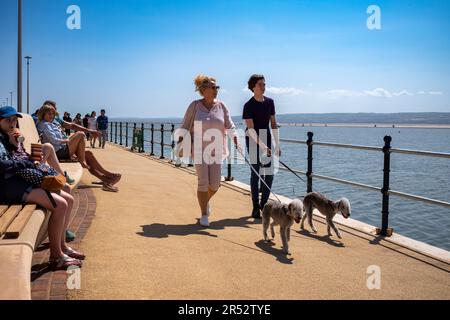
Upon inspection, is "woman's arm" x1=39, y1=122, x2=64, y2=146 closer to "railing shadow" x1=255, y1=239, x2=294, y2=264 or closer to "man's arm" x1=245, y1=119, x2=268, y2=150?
"man's arm" x1=245, y1=119, x2=268, y2=150

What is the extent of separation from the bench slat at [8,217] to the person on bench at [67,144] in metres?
3.59

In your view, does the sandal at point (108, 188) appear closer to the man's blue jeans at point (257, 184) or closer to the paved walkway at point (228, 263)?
the paved walkway at point (228, 263)

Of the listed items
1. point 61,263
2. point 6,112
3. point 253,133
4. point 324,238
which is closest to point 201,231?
point 324,238

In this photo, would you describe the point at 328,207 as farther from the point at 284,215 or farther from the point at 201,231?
the point at 201,231

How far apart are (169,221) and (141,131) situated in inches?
580

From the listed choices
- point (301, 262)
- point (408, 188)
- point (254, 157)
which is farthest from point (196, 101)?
point (408, 188)

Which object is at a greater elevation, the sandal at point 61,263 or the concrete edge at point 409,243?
the sandal at point 61,263

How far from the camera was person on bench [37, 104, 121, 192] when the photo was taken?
707cm

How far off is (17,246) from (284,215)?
2.95 meters

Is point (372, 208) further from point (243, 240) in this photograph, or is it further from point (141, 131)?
point (141, 131)

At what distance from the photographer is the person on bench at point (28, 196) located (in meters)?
3.86

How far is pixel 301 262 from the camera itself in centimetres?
466
